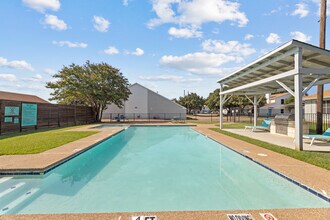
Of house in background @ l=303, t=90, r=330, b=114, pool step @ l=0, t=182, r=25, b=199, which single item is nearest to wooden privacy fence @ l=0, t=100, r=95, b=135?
pool step @ l=0, t=182, r=25, b=199

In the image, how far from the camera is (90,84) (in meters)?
21.0

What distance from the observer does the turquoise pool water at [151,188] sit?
360 centimetres

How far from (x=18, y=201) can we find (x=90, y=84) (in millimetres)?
18575

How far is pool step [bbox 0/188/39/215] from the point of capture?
3334 millimetres

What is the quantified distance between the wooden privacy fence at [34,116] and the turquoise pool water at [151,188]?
26.6ft

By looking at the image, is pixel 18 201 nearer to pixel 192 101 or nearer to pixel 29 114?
pixel 29 114

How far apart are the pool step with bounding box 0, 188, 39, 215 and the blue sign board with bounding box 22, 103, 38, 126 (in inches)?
432

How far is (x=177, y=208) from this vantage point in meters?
3.59

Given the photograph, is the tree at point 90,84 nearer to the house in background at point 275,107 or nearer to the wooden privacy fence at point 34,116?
the wooden privacy fence at point 34,116

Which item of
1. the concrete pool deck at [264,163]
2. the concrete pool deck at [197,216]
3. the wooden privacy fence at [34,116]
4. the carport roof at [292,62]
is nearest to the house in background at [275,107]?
the carport roof at [292,62]

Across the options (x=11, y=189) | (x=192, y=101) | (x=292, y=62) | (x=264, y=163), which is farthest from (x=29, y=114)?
(x=192, y=101)

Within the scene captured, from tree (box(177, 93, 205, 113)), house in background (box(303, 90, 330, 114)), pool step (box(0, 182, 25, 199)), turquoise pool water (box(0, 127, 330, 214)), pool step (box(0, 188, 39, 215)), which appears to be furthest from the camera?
tree (box(177, 93, 205, 113))

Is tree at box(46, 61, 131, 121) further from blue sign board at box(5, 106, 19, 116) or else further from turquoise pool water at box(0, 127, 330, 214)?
turquoise pool water at box(0, 127, 330, 214)

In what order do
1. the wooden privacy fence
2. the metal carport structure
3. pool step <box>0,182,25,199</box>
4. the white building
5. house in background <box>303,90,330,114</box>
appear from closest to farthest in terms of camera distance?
pool step <box>0,182,25,199</box> < the metal carport structure < the wooden privacy fence < house in background <box>303,90,330,114</box> < the white building
